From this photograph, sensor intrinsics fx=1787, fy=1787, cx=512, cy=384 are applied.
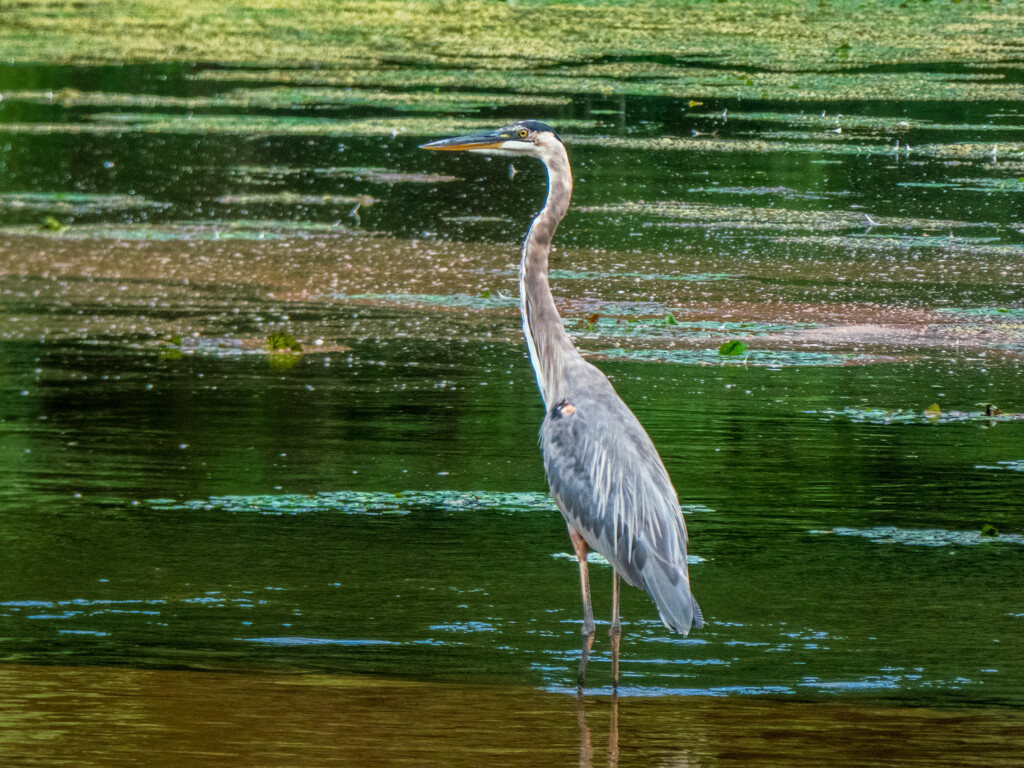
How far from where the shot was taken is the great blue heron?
559 centimetres

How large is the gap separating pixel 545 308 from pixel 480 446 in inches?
96.7

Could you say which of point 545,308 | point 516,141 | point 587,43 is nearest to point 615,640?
point 545,308

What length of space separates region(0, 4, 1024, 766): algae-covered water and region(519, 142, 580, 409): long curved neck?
87 centimetres

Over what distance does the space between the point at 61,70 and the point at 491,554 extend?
19.7m

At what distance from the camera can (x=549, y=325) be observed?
6.40 metres

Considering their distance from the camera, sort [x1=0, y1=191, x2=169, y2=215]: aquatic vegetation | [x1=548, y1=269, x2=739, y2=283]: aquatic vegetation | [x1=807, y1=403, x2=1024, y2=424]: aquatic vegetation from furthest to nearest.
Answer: [x1=0, y1=191, x2=169, y2=215]: aquatic vegetation
[x1=548, y1=269, x2=739, y2=283]: aquatic vegetation
[x1=807, y1=403, x2=1024, y2=424]: aquatic vegetation

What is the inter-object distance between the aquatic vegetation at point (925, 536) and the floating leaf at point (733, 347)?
3.11 meters

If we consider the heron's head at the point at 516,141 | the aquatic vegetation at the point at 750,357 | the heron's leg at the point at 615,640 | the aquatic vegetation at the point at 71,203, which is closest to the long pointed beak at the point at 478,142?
the heron's head at the point at 516,141

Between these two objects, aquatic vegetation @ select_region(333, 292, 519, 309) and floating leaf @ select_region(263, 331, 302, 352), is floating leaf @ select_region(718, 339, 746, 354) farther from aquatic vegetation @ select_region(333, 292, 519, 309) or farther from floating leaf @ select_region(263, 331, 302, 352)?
floating leaf @ select_region(263, 331, 302, 352)

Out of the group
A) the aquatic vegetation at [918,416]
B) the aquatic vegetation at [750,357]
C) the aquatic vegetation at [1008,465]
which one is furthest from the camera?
the aquatic vegetation at [750,357]

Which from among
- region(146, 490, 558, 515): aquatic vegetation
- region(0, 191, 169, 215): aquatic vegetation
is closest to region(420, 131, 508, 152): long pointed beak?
region(146, 490, 558, 515): aquatic vegetation

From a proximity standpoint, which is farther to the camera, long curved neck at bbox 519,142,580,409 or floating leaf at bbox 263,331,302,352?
floating leaf at bbox 263,331,302,352

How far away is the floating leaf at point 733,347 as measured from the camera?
10.5 metres

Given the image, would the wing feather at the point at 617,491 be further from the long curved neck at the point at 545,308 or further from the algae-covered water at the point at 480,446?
the algae-covered water at the point at 480,446
